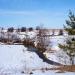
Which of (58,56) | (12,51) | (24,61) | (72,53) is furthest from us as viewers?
(58,56)

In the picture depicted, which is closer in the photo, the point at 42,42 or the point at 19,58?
the point at 19,58

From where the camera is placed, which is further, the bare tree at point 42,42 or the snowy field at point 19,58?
the bare tree at point 42,42

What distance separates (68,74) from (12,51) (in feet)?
51.7

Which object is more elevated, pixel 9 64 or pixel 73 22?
pixel 73 22

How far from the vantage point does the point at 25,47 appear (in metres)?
30.5

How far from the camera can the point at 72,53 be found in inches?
1436

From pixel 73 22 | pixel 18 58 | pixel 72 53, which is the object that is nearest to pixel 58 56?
pixel 72 53

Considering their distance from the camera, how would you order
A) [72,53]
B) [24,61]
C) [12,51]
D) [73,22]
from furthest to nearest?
[72,53], [73,22], [12,51], [24,61]

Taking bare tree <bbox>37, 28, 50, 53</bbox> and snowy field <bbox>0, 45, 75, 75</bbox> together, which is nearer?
snowy field <bbox>0, 45, 75, 75</bbox>

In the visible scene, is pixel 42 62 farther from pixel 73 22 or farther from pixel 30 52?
pixel 73 22

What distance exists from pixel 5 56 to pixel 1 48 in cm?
275

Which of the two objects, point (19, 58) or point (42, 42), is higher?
point (42, 42)

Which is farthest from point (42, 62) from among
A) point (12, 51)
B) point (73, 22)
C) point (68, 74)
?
point (68, 74)

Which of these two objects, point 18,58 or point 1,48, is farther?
point 1,48
